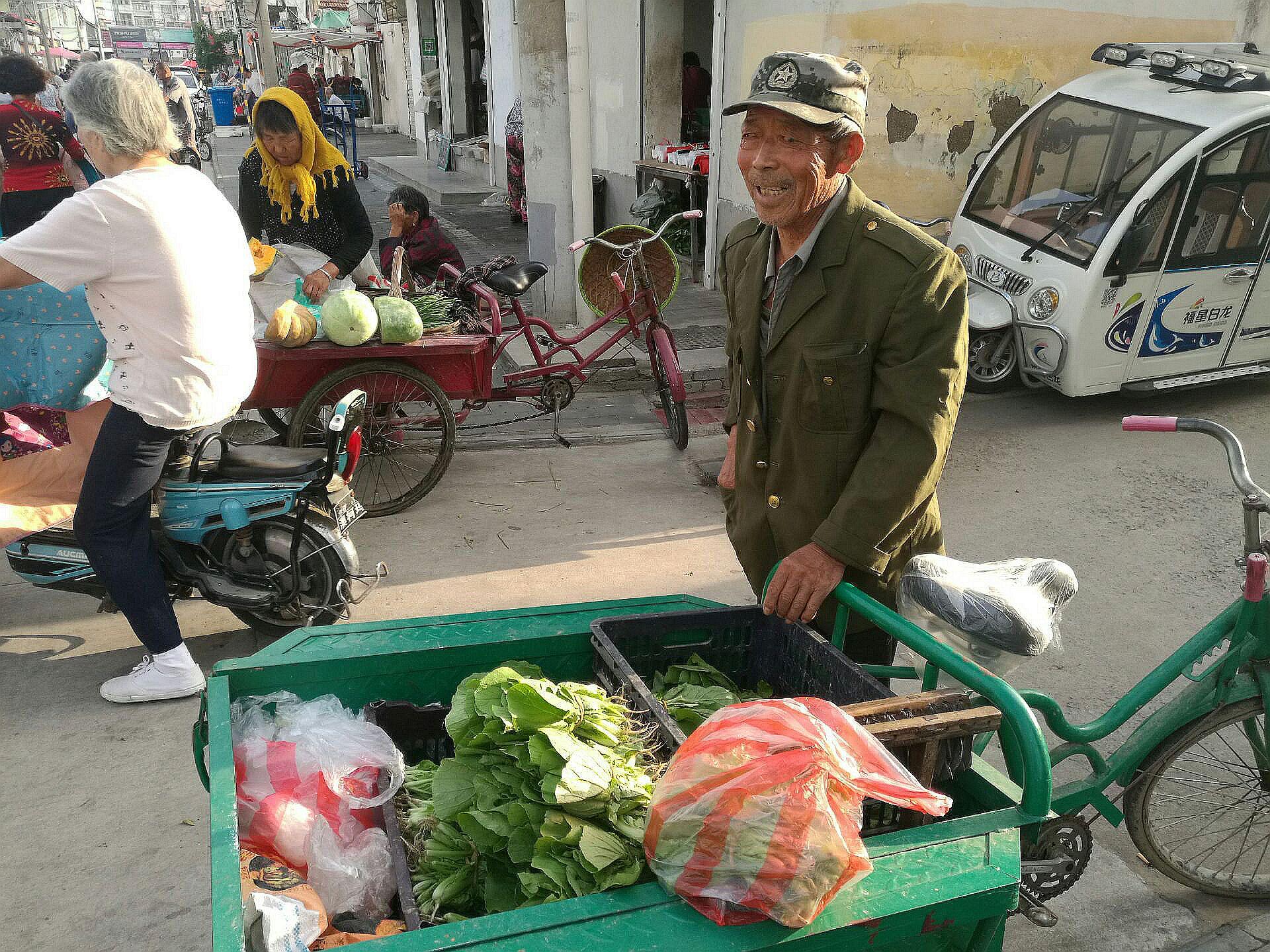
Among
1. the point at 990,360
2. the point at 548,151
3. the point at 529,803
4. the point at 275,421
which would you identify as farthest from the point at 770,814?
the point at 548,151

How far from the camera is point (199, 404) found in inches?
122

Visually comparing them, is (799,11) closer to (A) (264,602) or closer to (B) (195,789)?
(A) (264,602)

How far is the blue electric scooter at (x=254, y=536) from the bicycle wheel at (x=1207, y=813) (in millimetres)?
2869

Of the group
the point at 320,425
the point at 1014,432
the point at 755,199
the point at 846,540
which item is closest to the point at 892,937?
the point at 846,540

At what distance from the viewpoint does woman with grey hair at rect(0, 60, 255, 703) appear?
2.70m

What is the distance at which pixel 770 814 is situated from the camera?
51.9 inches

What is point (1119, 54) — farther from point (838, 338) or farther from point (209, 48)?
point (209, 48)

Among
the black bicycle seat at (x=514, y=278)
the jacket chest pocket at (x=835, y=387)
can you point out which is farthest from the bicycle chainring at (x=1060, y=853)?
the black bicycle seat at (x=514, y=278)

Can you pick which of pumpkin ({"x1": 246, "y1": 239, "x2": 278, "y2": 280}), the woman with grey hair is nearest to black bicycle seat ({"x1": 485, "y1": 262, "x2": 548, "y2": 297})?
pumpkin ({"x1": 246, "y1": 239, "x2": 278, "y2": 280})

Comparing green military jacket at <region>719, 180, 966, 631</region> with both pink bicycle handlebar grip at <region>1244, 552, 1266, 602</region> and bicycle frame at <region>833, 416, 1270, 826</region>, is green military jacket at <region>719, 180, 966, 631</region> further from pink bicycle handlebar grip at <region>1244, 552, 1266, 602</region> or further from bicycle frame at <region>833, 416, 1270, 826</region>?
pink bicycle handlebar grip at <region>1244, 552, 1266, 602</region>

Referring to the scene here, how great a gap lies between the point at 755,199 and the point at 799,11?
22.3 ft

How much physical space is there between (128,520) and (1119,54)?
6945 mm

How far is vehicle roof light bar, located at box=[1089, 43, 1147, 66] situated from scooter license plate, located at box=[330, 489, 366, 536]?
238 inches

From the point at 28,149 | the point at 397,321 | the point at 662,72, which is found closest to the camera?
the point at 397,321
